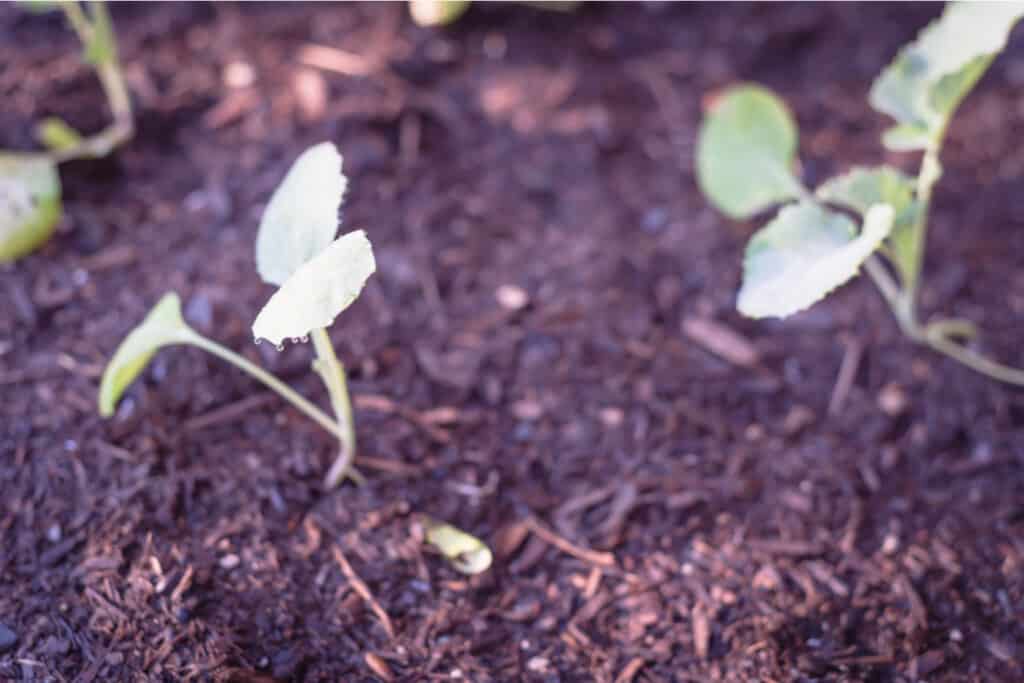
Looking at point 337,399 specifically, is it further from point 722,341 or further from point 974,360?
point 974,360

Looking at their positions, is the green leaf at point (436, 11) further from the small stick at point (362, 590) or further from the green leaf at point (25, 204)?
the small stick at point (362, 590)

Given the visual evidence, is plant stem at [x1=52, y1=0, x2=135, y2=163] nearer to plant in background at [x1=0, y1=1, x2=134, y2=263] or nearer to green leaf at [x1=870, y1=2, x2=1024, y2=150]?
plant in background at [x1=0, y1=1, x2=134, y2=263]

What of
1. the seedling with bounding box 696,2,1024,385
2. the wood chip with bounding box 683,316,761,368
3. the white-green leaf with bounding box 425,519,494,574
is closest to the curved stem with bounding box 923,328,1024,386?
the seedling with bounding box 696,2,1024,385

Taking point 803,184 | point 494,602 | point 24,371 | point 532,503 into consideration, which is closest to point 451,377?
point 532,503

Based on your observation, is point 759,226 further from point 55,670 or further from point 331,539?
point 55,670

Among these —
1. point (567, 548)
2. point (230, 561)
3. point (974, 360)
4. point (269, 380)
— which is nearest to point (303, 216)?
point (269, 380)
